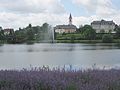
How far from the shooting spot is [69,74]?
729 cm

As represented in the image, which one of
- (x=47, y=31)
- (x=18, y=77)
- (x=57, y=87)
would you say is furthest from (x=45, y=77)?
(x=47, y=31)

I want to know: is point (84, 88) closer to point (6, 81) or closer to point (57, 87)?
point (57, 87)

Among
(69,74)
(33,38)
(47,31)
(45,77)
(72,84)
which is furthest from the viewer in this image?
(47,31)

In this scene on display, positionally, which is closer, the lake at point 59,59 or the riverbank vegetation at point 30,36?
the lake at point 59,59

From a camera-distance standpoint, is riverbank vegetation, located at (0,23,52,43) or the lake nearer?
the lake

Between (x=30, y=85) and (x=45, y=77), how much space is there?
0.80m

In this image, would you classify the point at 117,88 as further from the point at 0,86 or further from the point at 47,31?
the point at 47,31

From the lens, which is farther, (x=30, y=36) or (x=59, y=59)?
(x=30, y=36)

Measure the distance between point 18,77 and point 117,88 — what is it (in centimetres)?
202

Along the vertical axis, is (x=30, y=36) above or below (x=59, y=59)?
above

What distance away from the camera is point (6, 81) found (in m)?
6.00

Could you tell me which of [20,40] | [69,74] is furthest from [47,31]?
[69,74]

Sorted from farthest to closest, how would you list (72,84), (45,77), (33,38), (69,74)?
(33,38) < (69,74) < (45,77) < (72,84)

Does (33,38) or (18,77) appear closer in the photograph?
(18,77)
